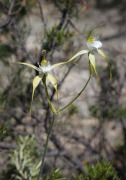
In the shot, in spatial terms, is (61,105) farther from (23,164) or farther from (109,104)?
(23,164)

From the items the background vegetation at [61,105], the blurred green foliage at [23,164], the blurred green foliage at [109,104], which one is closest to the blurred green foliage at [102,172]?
the background vegetation at [61,105]

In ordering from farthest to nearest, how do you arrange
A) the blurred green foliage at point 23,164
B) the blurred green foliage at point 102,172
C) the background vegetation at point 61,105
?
the background vegetation at point 61,105 < the blurred green foliage at point 23,164 < the blurred green foliage at point 102,172

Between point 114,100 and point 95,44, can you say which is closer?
point 95,44

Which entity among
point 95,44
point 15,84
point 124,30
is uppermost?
point 124,30

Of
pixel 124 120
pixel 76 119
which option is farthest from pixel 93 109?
pixel 76 119

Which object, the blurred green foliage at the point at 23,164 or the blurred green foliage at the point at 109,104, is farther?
the blurred green foliage at the point at 109,104

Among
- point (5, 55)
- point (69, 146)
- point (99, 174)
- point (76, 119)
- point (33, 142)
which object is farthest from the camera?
point (76, 119)

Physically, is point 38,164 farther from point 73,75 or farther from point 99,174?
point 73,75

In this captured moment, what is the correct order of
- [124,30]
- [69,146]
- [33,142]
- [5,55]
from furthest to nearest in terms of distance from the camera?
[124,30], [69,146], [5,55], [33,142]

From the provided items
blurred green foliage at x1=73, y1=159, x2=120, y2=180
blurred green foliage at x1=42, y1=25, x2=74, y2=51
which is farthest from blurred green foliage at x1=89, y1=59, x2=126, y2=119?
blurred green foliage at x1=73, y1=159, x2=120, y2=180

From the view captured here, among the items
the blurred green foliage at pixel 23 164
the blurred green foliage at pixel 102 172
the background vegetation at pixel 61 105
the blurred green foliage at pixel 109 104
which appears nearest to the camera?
the blurred green foliage at pixel 102 172

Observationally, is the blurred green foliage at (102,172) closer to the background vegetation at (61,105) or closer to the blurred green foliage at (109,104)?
the background vegetation at (61,105)
